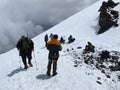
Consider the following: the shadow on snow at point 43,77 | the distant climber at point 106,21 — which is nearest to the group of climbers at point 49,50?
the shadow on snow at point 43,77

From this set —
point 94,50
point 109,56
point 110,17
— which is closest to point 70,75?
point 109,56

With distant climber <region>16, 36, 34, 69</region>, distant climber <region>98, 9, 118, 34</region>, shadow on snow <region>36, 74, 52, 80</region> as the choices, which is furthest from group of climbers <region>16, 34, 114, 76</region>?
distant climber <region>98, 9, 118, 34</region>

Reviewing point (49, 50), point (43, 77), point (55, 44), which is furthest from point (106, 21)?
point (43, 77)

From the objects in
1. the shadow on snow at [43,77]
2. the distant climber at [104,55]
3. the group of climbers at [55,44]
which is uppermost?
the group of climbers at [55,44]

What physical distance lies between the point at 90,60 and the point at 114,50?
3775 mm

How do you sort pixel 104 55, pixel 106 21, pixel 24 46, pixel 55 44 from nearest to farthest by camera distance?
pixel 55 44 → pixel 24 46 → pixel 104 55 → pixel 106 21

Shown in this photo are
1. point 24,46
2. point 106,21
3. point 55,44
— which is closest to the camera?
point 55,44

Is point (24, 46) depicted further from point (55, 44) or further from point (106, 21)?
point (106, 21)

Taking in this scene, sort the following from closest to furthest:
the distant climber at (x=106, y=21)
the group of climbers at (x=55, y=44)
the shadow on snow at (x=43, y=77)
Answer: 1. the shadow on snow at (x=43, y=77)
2. the group of climbers at (x=55, y=44)
3. the distant climber at (x=106, y=21)

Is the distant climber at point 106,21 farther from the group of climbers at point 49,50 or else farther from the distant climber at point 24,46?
the distant climber at point 24,46

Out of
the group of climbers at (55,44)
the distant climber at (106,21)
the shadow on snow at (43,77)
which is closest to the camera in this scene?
the shadow on snow at (43,77)

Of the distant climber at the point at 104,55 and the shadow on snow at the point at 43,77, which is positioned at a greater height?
the distant climber at the point at 104,55

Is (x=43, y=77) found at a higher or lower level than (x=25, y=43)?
lower

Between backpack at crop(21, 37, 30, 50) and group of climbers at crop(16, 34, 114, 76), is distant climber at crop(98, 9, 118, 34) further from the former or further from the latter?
backpack at crop(21, 37, 30, 50)
